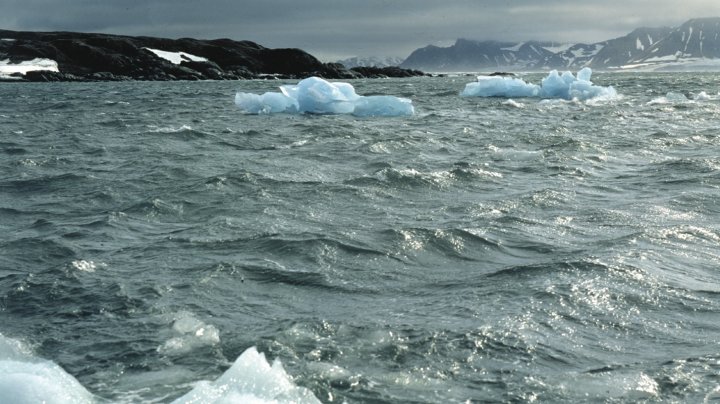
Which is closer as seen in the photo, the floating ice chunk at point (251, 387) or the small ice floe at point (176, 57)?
the floating ice chunk at point (251, 387)

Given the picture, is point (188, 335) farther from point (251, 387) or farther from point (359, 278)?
point (359, 278)

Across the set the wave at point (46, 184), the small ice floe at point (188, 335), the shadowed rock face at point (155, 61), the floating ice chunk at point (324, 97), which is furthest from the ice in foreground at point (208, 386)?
the shadowed rock face at point (155, 61)

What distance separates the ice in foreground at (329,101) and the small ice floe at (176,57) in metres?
70.2

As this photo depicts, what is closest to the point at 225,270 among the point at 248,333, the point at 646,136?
the point at 248,333

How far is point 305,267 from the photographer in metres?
8.96

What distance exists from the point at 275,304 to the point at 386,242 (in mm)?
2574

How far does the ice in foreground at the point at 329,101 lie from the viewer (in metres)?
30.8

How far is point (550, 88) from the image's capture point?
43969 mm

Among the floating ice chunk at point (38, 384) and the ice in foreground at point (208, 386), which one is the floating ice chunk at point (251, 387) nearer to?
the ice in foreground at point (208, 386)

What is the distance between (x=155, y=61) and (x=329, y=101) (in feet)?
226

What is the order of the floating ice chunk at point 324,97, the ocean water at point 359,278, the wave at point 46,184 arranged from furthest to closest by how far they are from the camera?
the floating ice chunk at point 324,97 → the wave at point 46,184 → the ocean water at point 359,278

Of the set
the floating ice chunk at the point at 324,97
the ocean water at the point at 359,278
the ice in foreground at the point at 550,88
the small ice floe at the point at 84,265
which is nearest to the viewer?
the ocean water at the point at 359,278

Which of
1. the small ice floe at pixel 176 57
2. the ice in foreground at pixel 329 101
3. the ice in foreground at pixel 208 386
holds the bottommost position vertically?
the ice in foreground at pixel 208 386

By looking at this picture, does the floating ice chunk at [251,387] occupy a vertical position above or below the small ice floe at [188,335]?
above
